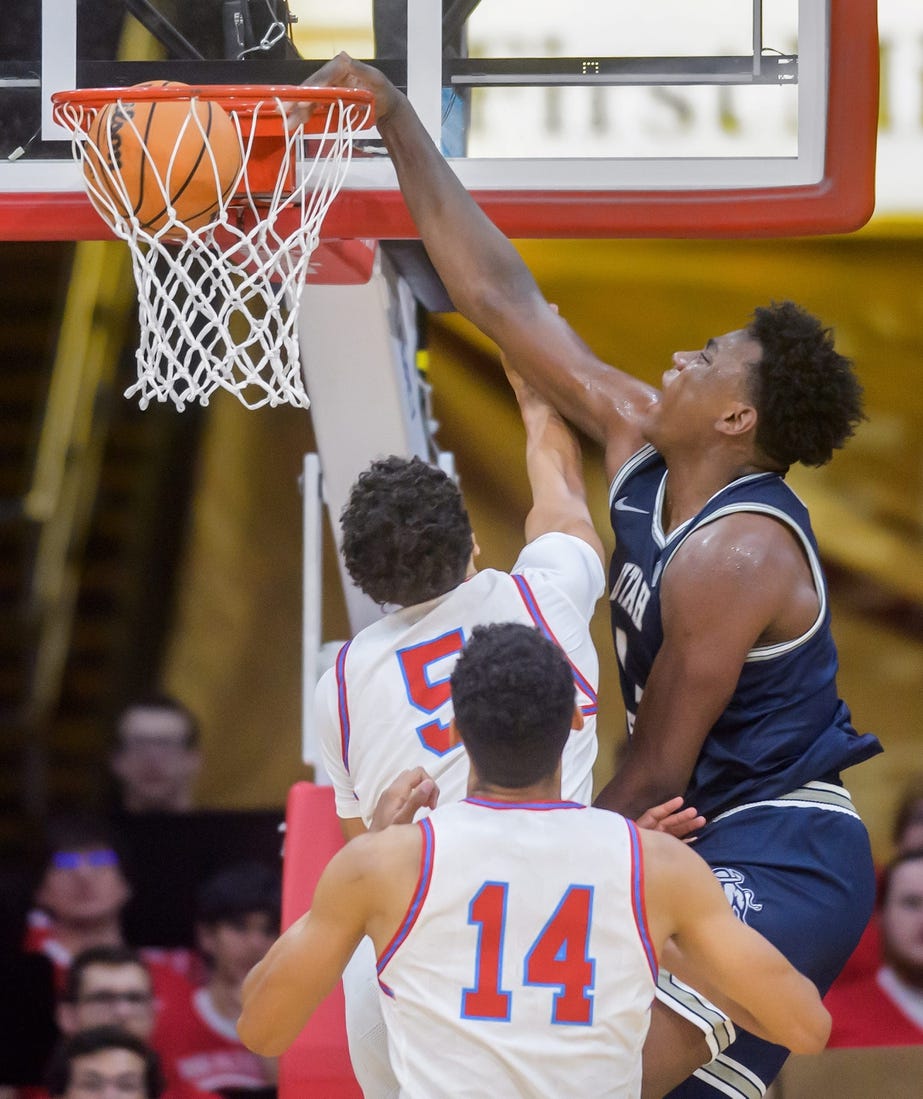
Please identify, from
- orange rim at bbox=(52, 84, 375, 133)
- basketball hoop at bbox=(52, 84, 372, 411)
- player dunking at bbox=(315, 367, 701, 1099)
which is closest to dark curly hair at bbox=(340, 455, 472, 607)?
player dunking at bbox=(315, 367, 701, 1099)

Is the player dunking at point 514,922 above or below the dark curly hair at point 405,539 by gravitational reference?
below

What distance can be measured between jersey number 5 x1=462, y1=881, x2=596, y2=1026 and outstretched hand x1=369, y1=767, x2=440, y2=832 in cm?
19

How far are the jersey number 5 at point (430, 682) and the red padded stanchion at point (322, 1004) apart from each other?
900 mm

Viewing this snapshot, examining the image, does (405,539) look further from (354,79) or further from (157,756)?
(157,756)

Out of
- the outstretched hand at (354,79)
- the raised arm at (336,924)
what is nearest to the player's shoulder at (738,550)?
the raised arm at (336,924)

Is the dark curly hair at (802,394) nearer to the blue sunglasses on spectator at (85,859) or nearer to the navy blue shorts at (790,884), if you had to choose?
the navy blue shorts at (790,884)

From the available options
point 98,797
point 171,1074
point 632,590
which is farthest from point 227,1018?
point 632,590

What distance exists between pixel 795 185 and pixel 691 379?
0.58 m

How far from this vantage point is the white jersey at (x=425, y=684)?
2334 mm

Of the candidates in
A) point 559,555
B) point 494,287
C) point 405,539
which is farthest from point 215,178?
point 559,555

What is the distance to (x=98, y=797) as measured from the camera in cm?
585

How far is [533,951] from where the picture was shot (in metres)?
1.87

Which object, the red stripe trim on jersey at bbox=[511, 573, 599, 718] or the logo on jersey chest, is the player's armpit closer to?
the red stripe trim on jersey at bbox=[511, 573, 599, 718]

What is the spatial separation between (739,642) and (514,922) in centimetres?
74
